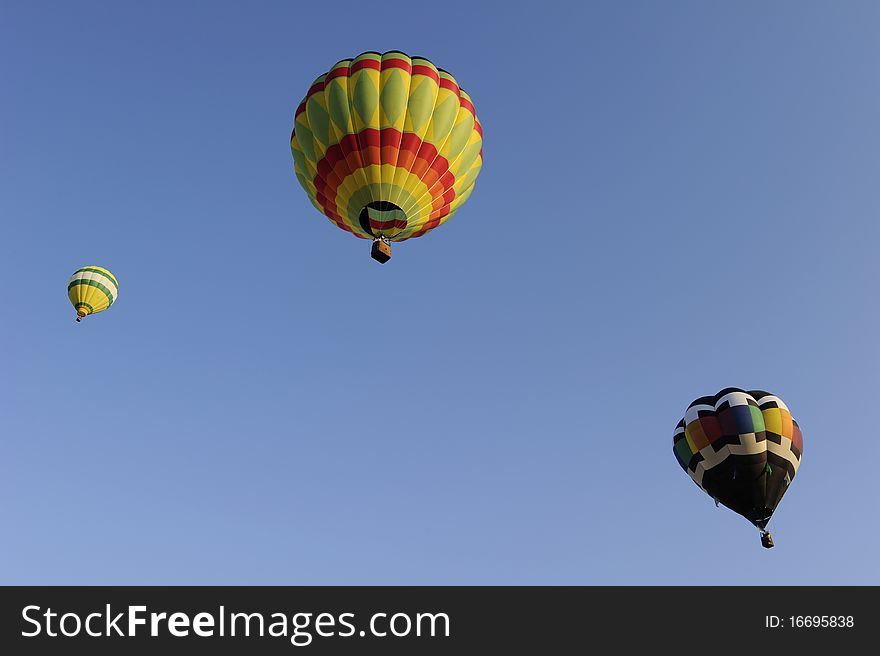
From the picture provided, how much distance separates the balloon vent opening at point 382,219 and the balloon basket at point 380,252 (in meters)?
0.23

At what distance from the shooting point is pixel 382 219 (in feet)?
60.2

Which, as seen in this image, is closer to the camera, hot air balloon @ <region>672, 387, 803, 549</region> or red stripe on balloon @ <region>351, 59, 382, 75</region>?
red stripe on balloon @ <region>351, 59, 382, 75</region>

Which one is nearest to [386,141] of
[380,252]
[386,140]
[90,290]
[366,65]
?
[386,140]

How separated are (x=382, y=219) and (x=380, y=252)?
2.95 feet

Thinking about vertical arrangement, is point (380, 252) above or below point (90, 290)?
below

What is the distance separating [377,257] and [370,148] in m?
2.90

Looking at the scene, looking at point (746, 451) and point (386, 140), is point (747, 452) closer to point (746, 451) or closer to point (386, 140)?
point (746, 451)

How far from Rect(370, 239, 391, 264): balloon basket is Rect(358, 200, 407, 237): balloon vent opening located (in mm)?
233

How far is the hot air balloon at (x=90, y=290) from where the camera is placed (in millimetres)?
33219

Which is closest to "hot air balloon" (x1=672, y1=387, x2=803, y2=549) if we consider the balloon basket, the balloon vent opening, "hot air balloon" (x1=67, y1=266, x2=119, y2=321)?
the balloon basket

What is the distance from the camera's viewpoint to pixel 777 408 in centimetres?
2142

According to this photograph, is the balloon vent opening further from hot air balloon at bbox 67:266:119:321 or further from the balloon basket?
hot air balloon at bbox 67:266:119:321

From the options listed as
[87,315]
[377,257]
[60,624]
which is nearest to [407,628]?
[60,624]

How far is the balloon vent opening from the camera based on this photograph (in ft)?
59.2
